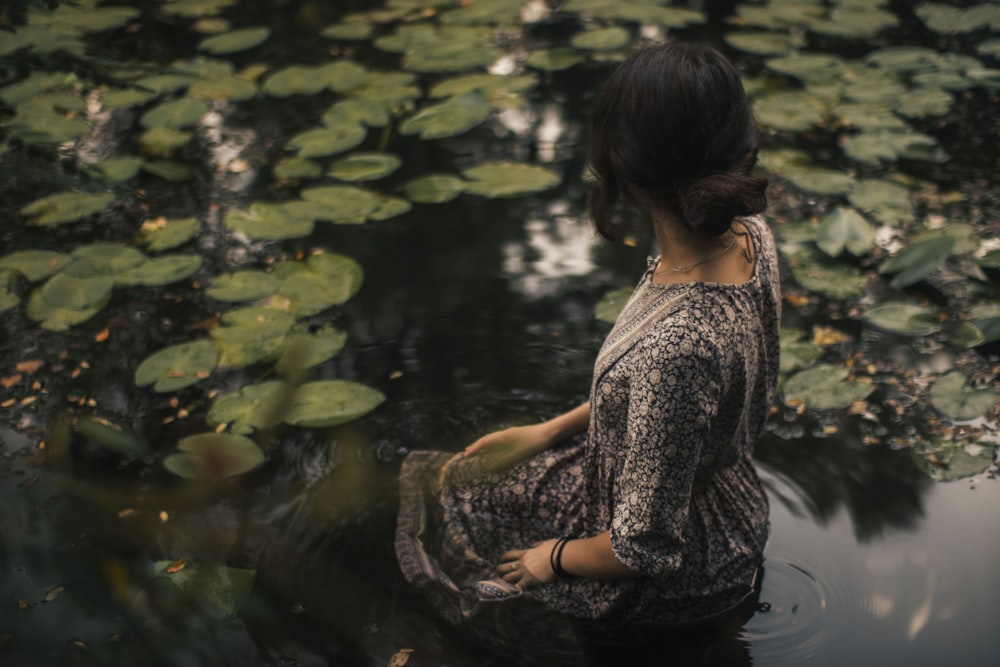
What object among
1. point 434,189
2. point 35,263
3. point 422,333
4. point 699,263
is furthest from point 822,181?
point 35,263

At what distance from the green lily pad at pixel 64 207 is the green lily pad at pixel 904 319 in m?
2.11

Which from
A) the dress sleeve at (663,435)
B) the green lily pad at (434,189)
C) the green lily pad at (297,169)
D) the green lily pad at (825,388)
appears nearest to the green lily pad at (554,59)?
the green lily pad at (434,189)

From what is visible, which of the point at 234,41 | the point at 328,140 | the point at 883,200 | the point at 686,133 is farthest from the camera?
the point at 234,41

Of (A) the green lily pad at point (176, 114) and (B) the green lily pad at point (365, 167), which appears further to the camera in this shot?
(A) the green lily pad at point (176, 114)

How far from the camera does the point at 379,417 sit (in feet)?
6.88

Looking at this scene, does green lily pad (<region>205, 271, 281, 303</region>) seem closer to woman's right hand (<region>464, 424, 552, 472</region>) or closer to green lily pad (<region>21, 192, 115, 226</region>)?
green lily pad (<region>21, 192, 115, 226</region>)

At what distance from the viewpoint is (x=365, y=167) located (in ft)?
9.29

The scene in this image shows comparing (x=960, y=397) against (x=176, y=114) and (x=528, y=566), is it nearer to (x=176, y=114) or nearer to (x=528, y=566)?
(x=528, y=566)

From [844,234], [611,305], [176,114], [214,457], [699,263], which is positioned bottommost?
[214,457]

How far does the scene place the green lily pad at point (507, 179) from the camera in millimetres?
2766

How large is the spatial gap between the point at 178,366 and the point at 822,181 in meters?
1.85

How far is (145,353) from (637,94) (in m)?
1.58

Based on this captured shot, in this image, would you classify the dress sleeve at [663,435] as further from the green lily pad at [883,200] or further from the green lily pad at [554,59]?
the green lily pad at [554,59]

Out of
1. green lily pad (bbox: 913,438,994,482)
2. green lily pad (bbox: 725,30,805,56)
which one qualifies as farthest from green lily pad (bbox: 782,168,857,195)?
green lily pad (bbox: 913,438,994,482)
